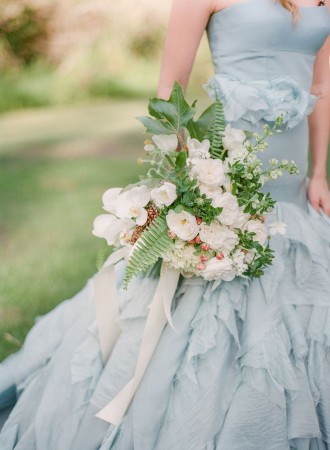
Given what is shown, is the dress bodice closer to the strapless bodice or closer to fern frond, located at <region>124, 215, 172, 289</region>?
the strapless bodice

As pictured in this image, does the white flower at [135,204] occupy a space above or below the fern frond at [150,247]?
above

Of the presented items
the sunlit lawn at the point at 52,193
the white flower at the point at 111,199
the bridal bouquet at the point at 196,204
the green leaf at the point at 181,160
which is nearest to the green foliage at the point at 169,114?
the bridal bouquet at the point at 196,204

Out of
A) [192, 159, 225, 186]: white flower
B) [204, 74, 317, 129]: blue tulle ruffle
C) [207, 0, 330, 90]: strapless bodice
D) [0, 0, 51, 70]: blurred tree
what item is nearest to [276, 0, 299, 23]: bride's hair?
[207, 0, 330, 90]: strapless bodice

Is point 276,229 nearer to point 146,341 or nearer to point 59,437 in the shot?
point 146,341

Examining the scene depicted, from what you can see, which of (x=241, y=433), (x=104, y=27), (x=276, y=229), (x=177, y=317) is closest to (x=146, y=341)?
(x=177, y=317)

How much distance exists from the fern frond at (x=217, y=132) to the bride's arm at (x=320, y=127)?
591 mm

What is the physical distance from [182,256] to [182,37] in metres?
0.79

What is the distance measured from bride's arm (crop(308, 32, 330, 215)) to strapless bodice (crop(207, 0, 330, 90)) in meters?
0.15

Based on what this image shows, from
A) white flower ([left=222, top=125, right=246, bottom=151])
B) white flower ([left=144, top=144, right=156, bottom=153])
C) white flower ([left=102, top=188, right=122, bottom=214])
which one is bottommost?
white flower ([left=102, top=188, right=122, bottom=214])

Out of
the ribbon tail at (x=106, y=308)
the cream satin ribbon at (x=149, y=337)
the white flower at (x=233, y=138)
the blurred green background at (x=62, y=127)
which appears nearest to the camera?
the white flower at (x=233, y=138)

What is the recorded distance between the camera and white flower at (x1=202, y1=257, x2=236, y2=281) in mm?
1911

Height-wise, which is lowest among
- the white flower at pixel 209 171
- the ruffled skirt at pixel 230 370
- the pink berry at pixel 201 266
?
the ruffled skirt at pixel 230 370

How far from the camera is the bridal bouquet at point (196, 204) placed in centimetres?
191

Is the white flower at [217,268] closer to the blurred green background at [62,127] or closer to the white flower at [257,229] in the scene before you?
the white flower at [257,229]
